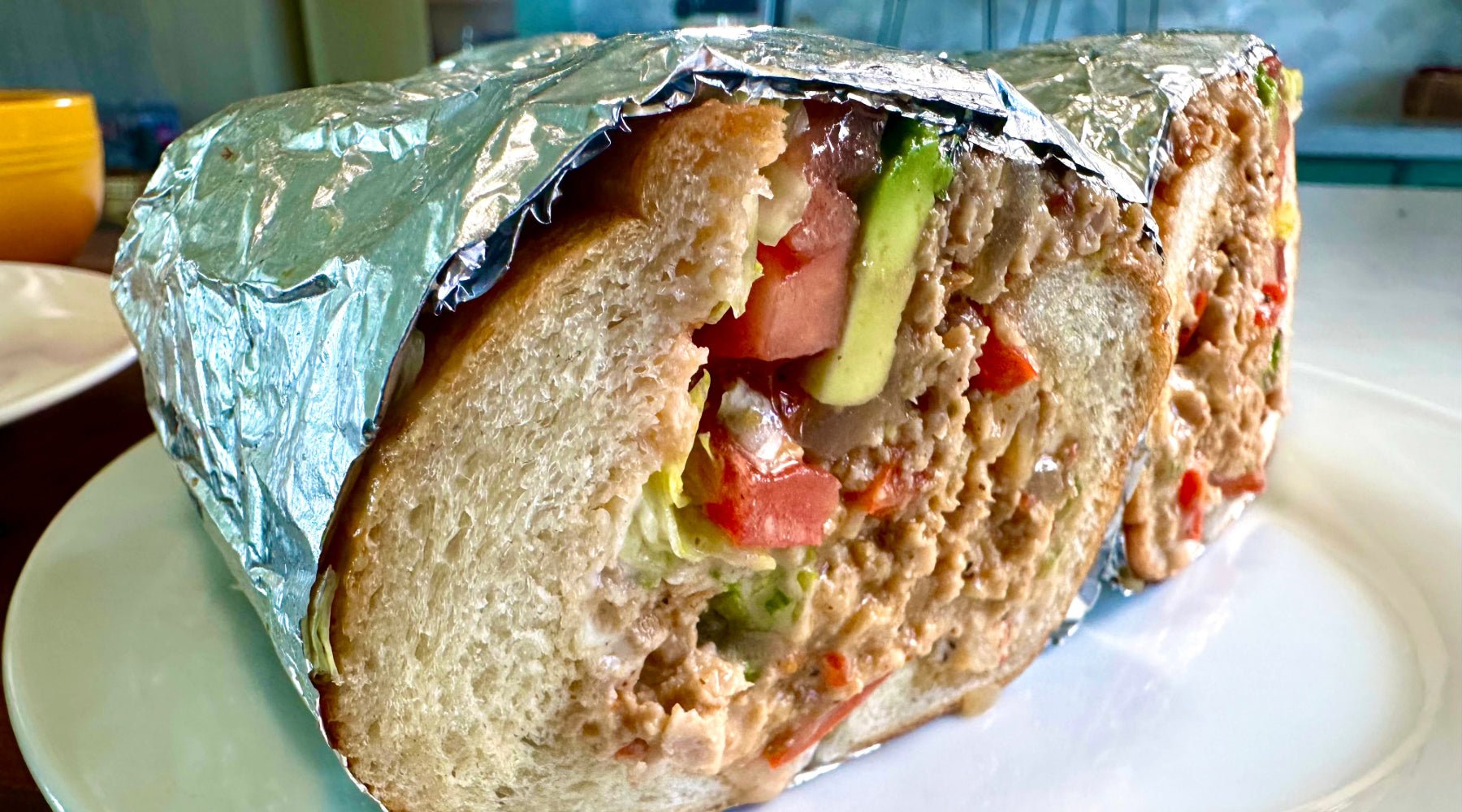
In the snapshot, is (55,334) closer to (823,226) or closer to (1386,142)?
(823,226)

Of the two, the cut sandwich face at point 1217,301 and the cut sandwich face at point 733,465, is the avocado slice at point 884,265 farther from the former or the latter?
the cut sandwich face at point 1217,301

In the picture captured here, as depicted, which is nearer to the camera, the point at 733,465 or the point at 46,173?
the point at 733,465

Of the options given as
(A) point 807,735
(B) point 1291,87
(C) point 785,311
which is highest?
(B) point 1291,87

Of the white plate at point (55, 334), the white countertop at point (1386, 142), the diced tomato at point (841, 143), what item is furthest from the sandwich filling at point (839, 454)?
the white countertop at point (1386, 142)

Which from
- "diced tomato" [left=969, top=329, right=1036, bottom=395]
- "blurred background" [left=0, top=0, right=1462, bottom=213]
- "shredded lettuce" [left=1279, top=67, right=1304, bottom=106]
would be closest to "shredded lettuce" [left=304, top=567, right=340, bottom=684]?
"diced tomato" [left=969, top=329, right=1036, bottom=395]

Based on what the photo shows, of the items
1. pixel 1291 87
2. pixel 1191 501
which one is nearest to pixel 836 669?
pixel 1191 501

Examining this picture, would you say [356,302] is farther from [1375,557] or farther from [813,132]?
[1375,557]
